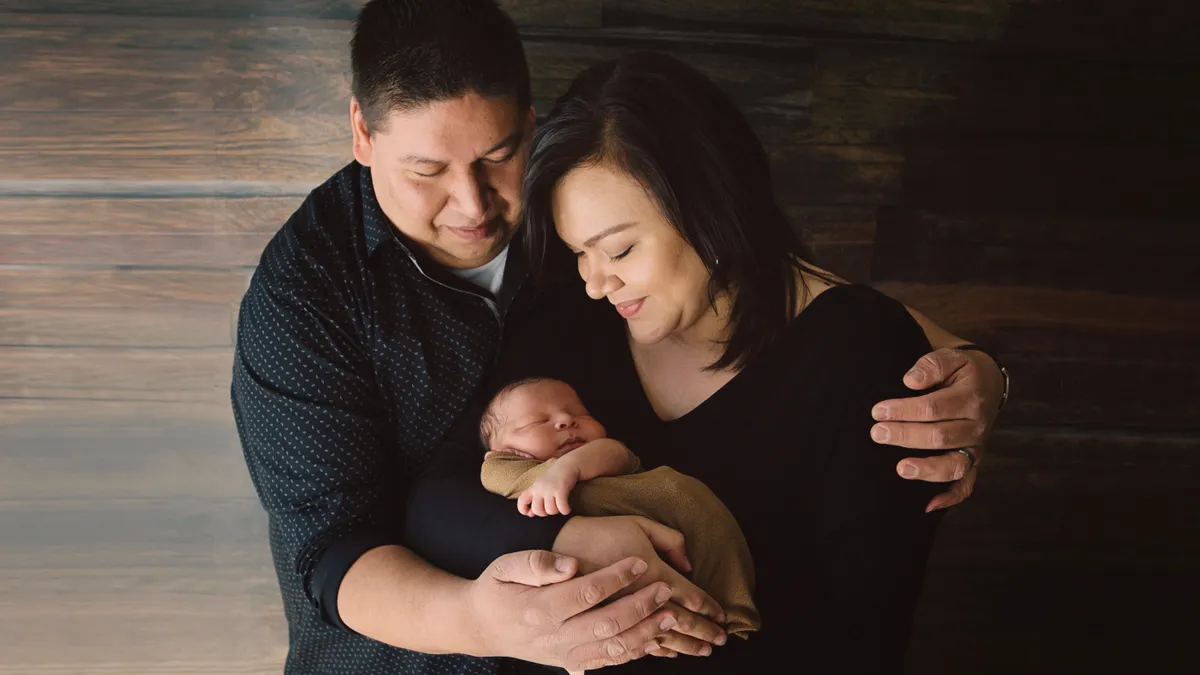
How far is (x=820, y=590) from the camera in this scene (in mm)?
1512

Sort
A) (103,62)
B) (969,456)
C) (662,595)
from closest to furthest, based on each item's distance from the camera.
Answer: (662,595)
(969,456)
(103,62)

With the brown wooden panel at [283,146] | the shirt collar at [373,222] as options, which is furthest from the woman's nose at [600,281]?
the brown wooden panel at [283,146]

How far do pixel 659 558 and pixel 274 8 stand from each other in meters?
1.34

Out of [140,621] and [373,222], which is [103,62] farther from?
[140,621]

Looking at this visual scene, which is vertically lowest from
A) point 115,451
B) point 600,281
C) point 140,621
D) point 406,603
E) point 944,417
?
point 140,621

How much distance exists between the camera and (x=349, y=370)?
5.26ft

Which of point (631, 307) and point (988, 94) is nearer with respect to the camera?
point (631, 307)

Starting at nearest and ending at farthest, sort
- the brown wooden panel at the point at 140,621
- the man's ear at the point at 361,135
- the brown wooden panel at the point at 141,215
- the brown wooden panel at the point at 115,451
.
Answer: the man's ear at the point at 361,135, the brown wooden panel at the point at 141,215, the brown wooden panel at the point at 115,451, the brown wooden panel at the point at 140,621

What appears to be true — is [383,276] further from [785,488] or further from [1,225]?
[1,225]

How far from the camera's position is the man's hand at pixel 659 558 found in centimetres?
131

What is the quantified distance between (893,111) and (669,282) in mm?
863

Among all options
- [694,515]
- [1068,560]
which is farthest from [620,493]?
[1068,560]

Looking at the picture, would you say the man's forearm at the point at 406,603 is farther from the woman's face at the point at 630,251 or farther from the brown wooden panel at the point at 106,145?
the brown wooden panel at the point at 106,145

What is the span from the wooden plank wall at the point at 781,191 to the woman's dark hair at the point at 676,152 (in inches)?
20.9
